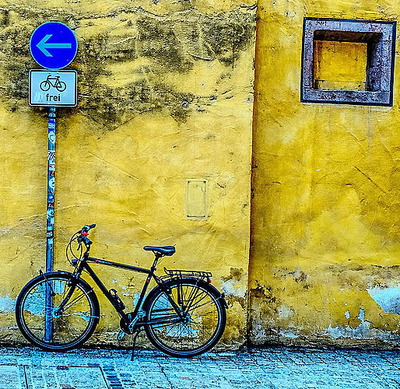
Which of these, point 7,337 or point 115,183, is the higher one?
point 115,183

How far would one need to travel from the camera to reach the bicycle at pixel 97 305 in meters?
6.19

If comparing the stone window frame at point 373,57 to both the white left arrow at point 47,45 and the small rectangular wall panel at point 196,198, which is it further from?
the white left arrow at point 47,45

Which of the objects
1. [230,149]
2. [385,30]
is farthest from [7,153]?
[385,30]

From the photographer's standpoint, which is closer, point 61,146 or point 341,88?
point 61,146

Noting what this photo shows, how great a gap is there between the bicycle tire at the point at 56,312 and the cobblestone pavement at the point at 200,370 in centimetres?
16

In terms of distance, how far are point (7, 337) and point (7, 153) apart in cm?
173

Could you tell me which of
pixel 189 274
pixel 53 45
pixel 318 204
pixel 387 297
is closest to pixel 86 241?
pixel 189 274

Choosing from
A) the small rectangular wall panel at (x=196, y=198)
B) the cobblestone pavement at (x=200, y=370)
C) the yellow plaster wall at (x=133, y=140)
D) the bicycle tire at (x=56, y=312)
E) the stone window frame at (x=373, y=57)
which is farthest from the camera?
the stone window frame at (x=373, y=57)

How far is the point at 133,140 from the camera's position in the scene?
651cm

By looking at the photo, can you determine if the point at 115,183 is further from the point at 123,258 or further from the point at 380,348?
the point at 380,348

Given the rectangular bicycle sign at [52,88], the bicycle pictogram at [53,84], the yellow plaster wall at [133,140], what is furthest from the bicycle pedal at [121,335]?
the bicycle pictogram at [53,84]

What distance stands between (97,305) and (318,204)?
2.35 m

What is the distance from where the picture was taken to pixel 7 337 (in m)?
6.50

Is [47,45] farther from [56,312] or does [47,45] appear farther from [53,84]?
[56,312]
